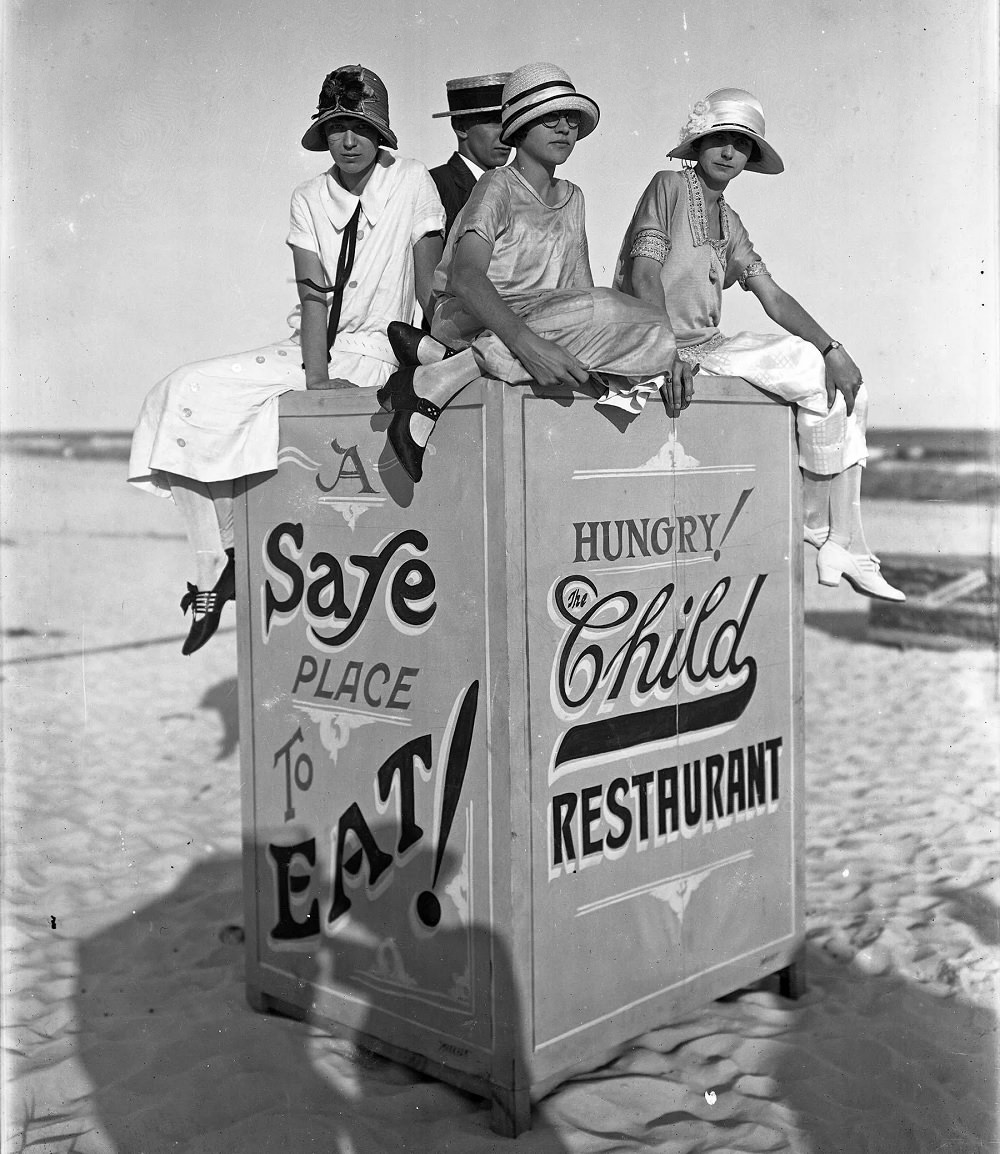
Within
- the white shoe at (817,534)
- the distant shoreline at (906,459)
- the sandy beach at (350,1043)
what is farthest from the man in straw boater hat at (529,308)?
the distant shoreline at (906,459)

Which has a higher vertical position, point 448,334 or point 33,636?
point 448,334

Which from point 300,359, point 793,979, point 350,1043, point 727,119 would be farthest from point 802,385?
point 350,1043

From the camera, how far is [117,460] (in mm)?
24688

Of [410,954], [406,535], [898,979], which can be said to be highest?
[406,535]

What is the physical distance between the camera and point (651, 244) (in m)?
3.82

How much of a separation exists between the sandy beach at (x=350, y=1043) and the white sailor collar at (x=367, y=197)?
8.56ft

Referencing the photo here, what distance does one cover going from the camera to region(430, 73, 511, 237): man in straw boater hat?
4.20 meters

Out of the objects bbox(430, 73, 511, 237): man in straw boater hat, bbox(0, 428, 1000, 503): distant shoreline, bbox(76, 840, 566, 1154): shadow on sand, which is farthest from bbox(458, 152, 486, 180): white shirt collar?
bbox(0, 428, 1000, 503): distant shoreline

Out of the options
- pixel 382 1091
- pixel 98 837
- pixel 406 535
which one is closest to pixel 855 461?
pixel 406 535

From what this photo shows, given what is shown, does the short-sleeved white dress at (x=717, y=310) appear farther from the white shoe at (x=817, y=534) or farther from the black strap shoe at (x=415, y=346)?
the black strap shoe at (x=415, y=346)

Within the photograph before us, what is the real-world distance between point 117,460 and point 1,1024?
21808 millimetres

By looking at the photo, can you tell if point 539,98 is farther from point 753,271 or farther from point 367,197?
point 753,271

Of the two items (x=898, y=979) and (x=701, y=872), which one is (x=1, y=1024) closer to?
(x=701, y=872)

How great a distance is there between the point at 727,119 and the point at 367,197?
3.76ft
